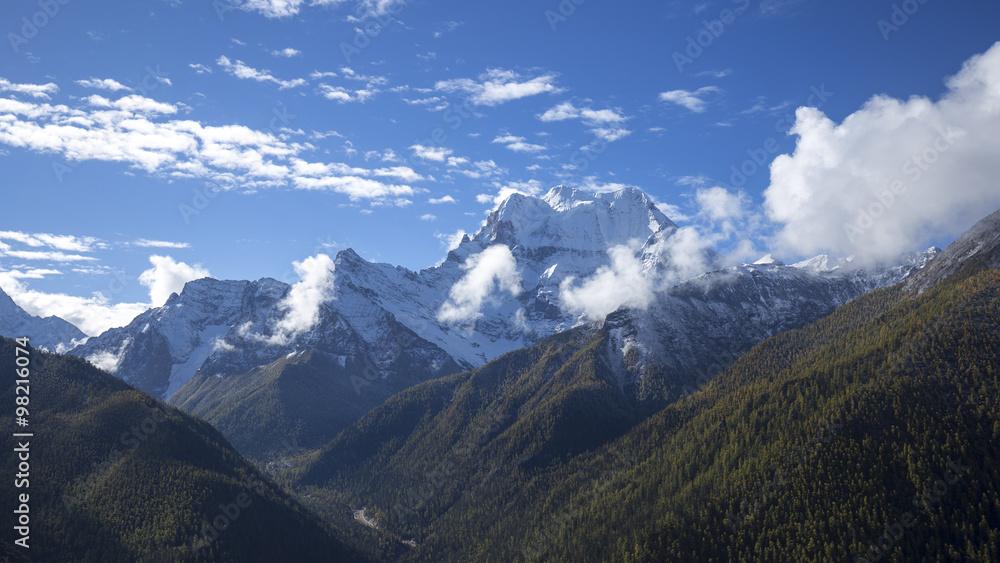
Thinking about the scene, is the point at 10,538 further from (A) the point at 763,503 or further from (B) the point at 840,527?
(B) the point at 840,527

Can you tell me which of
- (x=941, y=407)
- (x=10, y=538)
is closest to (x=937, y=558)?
(x=941, y=407)

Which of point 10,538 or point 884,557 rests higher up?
point 10,538

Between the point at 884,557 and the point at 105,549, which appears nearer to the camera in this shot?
the point at 884,557

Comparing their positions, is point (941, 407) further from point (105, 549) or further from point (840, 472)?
point (105, 549)

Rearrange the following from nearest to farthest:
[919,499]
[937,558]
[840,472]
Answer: [937,558], [919,499], [840,472]

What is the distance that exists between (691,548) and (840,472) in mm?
50701

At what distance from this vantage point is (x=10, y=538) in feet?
616

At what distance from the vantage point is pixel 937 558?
164 m

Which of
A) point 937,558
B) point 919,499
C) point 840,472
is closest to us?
point 937,558

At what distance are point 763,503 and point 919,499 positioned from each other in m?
41.0

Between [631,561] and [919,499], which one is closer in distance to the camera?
[919,499]

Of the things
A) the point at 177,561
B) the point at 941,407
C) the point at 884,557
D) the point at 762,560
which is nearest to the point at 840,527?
the point at 884,557

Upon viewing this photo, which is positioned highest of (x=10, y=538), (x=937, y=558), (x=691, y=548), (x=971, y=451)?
(x=10, y=538)

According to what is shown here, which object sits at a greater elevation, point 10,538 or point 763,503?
point 10,538
